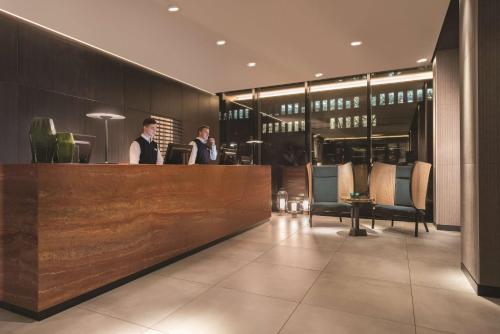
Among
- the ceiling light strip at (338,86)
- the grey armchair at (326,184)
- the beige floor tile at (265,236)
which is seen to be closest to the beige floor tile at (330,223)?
the grey armchair at (326,184)

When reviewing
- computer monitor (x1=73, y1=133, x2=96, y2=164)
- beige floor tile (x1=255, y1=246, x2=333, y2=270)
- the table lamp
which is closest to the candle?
beige floor tile (x1=255, y1=246, x2=333, y2=270)

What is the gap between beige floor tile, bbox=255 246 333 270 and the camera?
3.40 m

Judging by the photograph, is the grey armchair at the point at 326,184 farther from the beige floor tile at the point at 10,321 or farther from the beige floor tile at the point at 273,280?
the beige floor tile at the point at 10,321

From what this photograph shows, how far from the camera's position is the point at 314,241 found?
447 cm

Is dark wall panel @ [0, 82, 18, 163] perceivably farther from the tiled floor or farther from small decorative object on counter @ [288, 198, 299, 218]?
small decorative object on counter @ [288, 198, 299, 218]

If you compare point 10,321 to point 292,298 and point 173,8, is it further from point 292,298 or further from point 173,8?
point 173,8

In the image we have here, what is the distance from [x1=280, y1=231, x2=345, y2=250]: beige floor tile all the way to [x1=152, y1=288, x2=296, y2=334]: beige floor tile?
1.84m

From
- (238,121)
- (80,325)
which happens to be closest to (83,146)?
(80,325)

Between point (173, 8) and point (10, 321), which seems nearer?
point (10, 321)

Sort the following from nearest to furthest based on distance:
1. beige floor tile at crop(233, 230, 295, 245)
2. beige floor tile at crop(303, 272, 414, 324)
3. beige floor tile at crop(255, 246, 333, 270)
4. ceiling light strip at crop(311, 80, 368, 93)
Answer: beige floor tile at crop(303, 272, 414, 324), beige floor tile at crop(255, 246, 333, 270), beige floor tile at crop(233, 230, 295, 245), ceiling light strip at crop(311, 80, 368, 93)

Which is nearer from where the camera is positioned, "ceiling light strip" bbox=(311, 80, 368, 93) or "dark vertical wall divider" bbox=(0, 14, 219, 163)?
"dark vertical wall divider" bbox=(0, 14, 219, 163)

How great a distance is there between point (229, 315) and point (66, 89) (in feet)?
13.6

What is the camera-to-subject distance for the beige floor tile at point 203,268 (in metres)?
2.99

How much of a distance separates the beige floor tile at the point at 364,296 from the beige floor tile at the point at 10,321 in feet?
6.78
